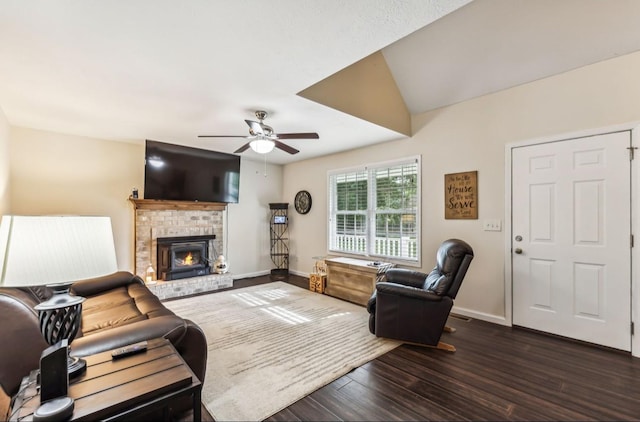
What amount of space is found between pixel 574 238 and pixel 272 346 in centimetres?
332

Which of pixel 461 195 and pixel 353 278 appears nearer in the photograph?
pixel 461 195

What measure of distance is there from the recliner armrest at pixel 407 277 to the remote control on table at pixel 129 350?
260 centimetres

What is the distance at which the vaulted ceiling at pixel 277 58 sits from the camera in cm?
175

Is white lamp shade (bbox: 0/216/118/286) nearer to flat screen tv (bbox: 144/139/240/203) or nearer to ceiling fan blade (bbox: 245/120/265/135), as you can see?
ceiling fan blade (bbox: 245/120/265/135)

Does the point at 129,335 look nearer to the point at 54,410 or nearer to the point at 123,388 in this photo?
the point at 123,388

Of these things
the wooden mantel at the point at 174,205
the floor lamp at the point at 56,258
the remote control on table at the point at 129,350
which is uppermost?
the wooden mantel at the point at 174,205

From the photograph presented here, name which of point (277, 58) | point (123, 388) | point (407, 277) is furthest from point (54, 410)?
point (407, 277)

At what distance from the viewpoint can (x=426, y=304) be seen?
2684 mm

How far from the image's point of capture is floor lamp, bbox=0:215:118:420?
1076 mm

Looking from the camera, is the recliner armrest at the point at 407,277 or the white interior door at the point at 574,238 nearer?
the white interior door at the point at 574,238

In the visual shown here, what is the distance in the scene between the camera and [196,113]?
3.31 m

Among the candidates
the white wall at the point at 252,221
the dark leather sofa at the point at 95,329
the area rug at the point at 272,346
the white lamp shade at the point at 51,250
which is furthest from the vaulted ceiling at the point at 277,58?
the area rug at the point at 272,346

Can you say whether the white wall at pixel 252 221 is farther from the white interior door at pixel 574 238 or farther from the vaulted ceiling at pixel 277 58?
the white interior door at pixel 574 238

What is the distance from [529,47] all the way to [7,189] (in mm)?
6399
